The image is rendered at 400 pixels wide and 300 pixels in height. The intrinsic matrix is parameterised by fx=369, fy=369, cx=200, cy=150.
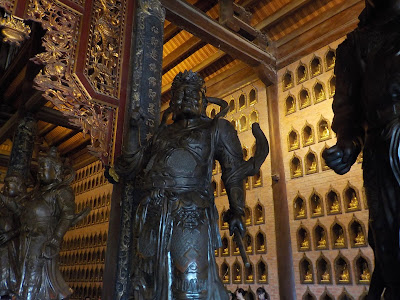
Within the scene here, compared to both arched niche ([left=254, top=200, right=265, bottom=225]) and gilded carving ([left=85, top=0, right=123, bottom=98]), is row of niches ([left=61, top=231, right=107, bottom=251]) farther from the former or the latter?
gilded carving ([left=85, top=0, right=123, bottom=98])

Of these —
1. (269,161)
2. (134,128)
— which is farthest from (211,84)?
(134,128)

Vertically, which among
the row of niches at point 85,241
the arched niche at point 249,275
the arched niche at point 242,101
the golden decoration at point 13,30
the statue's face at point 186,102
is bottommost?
the arched niche at point 249,275

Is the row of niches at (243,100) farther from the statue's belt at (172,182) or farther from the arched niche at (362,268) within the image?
the statue's belt at (172,182)

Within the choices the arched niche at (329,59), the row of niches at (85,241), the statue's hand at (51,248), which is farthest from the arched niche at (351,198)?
the row of niches at (85,241)

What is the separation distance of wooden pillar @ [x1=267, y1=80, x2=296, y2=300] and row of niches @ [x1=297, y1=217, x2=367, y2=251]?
228 millimetres

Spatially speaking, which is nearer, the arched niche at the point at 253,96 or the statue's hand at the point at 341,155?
the statue's hand at the point at 341,155

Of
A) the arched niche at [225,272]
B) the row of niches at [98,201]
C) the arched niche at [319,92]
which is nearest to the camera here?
the arched niche at [319,92]

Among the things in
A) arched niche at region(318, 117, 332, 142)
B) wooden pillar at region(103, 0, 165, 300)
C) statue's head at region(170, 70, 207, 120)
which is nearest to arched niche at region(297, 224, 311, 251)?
arched niche at region(318, 117, 332, 142)

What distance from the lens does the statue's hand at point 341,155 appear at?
1427 millimetres

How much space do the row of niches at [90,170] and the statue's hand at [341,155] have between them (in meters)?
8.95

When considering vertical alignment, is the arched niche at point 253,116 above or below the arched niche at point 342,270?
above

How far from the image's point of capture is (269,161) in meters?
6.35

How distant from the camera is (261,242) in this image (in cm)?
619

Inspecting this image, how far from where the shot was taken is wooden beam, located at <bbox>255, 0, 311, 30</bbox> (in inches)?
236
